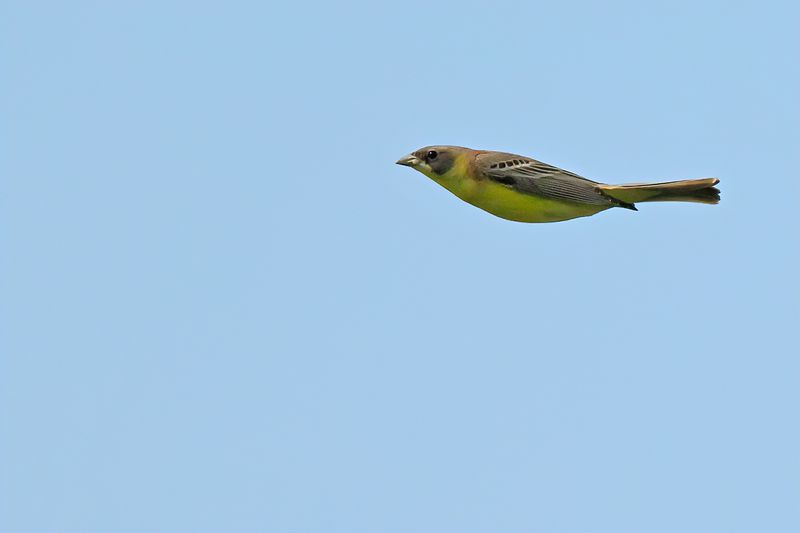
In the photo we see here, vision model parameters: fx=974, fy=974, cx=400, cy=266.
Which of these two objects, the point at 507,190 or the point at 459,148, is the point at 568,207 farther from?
the point at 459,148

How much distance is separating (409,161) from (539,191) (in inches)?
87.6

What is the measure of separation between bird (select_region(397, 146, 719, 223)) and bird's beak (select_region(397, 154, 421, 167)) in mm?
737

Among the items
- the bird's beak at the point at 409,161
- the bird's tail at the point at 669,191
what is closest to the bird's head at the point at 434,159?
the bird's beak at the point at 409,161

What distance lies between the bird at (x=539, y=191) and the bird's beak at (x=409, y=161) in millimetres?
737

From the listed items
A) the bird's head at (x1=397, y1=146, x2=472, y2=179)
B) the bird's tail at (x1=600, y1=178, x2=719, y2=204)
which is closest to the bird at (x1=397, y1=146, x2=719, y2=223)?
the bird's tail at (x1=600, y1=178, x2=719, y2=204)

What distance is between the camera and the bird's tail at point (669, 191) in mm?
13039

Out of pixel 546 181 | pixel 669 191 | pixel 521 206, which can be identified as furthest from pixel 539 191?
pixel 669 191

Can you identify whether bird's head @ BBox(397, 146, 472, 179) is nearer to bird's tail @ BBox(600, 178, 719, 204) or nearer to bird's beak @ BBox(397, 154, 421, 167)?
bird's beak @ BBox(397, 154, 421, 167)

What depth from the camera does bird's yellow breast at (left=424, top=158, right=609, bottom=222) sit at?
1358 cm

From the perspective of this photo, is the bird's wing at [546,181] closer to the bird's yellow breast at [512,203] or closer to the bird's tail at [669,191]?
the bird's yellow breast at [512,203]

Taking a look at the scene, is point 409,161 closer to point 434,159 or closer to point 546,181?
point 434,159

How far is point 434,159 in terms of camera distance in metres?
14.4

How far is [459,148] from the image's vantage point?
14391 millimetres

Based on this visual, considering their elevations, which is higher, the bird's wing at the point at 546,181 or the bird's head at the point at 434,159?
the bird's head at the point at 434,159
